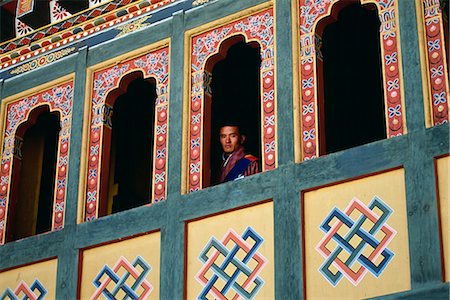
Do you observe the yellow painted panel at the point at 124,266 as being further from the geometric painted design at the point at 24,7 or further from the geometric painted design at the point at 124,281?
the geometric painted design at the point at 24,7

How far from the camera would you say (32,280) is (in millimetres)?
13062

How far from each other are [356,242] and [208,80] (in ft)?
9.61

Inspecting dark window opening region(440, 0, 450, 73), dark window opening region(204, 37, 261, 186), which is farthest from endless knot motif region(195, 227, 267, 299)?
dark window opening region(204, 37, 261, 186)

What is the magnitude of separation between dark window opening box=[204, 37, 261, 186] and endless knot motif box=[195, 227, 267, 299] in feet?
11.9

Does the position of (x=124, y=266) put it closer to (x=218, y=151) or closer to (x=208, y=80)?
(x=208, y=80)

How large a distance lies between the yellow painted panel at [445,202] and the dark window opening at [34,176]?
557 centimetres

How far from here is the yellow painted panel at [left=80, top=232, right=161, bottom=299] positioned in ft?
39.6

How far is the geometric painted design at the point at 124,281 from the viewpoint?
12117mm

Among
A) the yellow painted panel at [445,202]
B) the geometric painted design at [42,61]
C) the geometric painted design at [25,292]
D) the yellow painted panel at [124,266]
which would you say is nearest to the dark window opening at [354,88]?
the geometric painted design at [42,61]

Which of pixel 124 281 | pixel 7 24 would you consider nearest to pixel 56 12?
pixel 7 24

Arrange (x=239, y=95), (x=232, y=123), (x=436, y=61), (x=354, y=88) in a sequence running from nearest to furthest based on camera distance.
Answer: (x=436, y=61), (x=354, y=88), (x=232, y=123), (x=239, y=95)

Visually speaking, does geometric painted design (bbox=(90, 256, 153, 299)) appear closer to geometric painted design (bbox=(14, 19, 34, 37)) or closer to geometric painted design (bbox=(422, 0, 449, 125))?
geometric painted design (bbox=(422, 0, 449, 125))

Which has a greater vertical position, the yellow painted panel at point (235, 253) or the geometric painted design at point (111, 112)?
the geometric painted design at point (111, 112)

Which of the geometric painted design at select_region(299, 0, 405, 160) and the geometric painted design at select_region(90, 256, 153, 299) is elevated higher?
the geometric painted design at select_region(299, 0, 405, 160)
